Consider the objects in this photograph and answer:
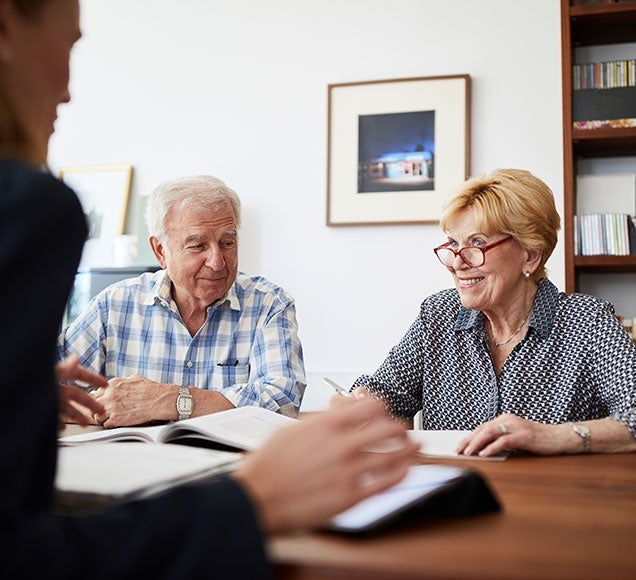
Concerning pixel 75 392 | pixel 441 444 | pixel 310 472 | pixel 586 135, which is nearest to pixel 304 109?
pixel 586 135

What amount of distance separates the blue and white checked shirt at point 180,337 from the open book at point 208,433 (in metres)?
0.73

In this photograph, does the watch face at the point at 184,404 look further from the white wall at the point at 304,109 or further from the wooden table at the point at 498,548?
the white wall at the point at 304,109

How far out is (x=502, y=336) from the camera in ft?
6.45

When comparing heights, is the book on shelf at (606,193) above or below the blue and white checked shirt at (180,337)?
above

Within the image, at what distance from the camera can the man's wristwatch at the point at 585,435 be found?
139cm

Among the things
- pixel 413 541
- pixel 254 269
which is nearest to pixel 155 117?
pixel 254 269

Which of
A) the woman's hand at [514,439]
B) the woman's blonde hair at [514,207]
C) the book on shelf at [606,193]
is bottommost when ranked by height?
the woman's hand at [514,439]

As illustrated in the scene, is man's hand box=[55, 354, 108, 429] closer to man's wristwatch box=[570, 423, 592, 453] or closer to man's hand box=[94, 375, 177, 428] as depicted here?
man's hand box=[94, 375, 177, 428]

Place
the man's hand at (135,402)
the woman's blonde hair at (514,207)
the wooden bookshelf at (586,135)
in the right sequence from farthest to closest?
the wooden bookshelf at (586,135), the woman's blonde hair at (514,207), the man's hand at (135,402)

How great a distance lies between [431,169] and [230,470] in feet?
8.82

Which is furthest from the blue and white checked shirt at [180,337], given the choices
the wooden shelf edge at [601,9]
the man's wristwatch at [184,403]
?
the wooden shelf edge at [601,9]

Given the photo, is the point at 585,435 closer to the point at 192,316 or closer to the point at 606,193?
the point at 192,316

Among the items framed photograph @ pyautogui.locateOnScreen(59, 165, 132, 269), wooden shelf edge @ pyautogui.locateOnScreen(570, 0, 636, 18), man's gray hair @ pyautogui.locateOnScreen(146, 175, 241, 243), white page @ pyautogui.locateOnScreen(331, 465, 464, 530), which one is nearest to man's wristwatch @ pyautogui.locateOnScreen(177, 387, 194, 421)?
man's gray hair @ pyautogui.locateOnScreen(146, 175, 241, 243)

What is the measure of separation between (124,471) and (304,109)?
3008 millimetres
